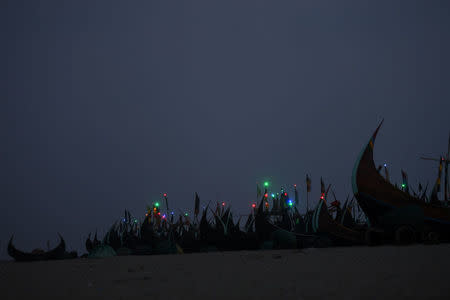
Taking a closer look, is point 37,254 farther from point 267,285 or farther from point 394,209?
point 394,209

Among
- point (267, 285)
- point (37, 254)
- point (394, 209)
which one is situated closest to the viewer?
point (267, 285)

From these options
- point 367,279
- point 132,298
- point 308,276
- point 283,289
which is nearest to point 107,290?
point 132,298

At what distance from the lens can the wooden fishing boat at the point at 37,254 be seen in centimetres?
1066

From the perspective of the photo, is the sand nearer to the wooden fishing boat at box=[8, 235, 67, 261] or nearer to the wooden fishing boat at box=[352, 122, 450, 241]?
the wooden fishing boat at box=[352, 122, 450, 241]

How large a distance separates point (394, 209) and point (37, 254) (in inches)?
465

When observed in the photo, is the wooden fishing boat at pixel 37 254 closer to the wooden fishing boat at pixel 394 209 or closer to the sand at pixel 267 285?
the sand at pixel 267 285

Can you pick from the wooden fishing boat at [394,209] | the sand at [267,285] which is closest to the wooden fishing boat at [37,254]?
the sand at [267,285]

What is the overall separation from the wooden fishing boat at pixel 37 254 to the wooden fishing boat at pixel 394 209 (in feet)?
33.6

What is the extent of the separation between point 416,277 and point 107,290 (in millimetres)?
3292

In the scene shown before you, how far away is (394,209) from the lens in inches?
400

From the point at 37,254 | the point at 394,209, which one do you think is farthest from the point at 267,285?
the point at 37,254

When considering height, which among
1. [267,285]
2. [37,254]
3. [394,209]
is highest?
[394,209]

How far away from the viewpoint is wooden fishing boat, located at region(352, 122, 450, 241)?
1002 centimetres

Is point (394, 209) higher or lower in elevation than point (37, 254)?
higher
